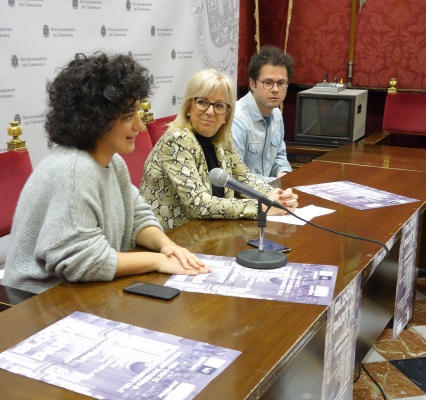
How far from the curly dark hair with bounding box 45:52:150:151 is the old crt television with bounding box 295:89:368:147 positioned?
2.93m

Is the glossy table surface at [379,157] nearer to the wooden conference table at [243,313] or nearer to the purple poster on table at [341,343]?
the wooden conference table at [243,313]

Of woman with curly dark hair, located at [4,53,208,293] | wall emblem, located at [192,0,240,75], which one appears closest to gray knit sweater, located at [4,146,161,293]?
woman with curly dark hair, located at [4,53,208,293]

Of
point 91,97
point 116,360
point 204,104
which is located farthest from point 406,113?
point 116,360

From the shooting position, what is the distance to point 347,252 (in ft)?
6.25

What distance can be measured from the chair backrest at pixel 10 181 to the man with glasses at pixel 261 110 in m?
1.24

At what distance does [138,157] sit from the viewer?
9.87 feet

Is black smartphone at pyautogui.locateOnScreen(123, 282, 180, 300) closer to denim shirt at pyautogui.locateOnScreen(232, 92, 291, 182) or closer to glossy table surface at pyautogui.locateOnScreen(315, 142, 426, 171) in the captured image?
denim shirt at pyautogui.locateOnScreen(232, 92, 291, 182)

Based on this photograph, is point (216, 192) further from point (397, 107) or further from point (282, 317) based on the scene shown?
point (397, 107)

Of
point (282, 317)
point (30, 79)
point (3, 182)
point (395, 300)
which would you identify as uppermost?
point (30, 79)

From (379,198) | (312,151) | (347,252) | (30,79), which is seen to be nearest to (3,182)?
(30,79)

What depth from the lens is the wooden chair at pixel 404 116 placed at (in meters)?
4.36

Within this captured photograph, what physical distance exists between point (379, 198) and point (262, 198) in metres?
1.01

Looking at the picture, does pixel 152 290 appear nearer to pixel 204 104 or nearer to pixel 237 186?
pixel 237 186

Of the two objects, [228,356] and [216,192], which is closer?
[228,356]
